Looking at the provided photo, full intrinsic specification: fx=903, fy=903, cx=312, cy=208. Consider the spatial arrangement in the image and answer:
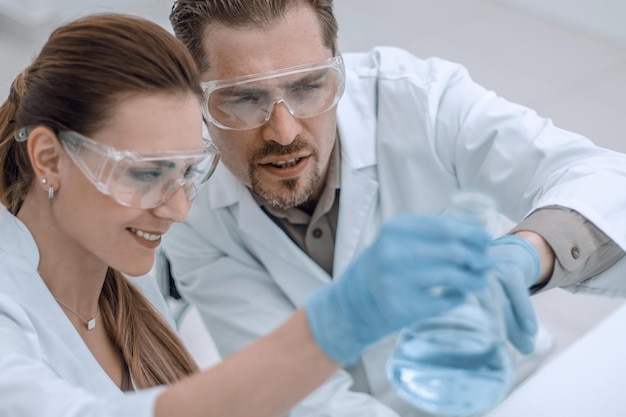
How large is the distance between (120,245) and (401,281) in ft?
2.18

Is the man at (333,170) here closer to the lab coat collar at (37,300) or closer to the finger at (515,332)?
the finger at (515,332)

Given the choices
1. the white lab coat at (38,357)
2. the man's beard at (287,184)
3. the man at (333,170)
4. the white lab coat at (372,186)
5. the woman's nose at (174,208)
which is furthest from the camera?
the white lab coat at (372,186)

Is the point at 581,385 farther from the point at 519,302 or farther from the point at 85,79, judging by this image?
the point at 85,79

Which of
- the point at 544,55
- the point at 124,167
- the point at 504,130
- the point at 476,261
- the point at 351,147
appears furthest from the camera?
the point at 544,55

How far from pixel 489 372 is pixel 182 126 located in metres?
0.67

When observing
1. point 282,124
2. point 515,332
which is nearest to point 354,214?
point 282,124

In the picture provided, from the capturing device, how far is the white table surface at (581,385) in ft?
4.95

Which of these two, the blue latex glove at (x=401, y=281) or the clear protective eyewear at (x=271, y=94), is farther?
the clear protective eyewear at (x=271, y=94)

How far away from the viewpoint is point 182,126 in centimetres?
156

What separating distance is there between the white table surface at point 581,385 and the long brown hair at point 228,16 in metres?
0.94

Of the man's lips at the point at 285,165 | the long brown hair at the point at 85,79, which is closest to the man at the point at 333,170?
the man's lips at the point at 285,165

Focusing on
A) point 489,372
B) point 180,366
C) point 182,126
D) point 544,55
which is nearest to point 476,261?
point 489,372

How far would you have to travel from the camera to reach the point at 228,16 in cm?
204

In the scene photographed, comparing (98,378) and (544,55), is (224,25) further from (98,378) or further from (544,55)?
(544,55)
